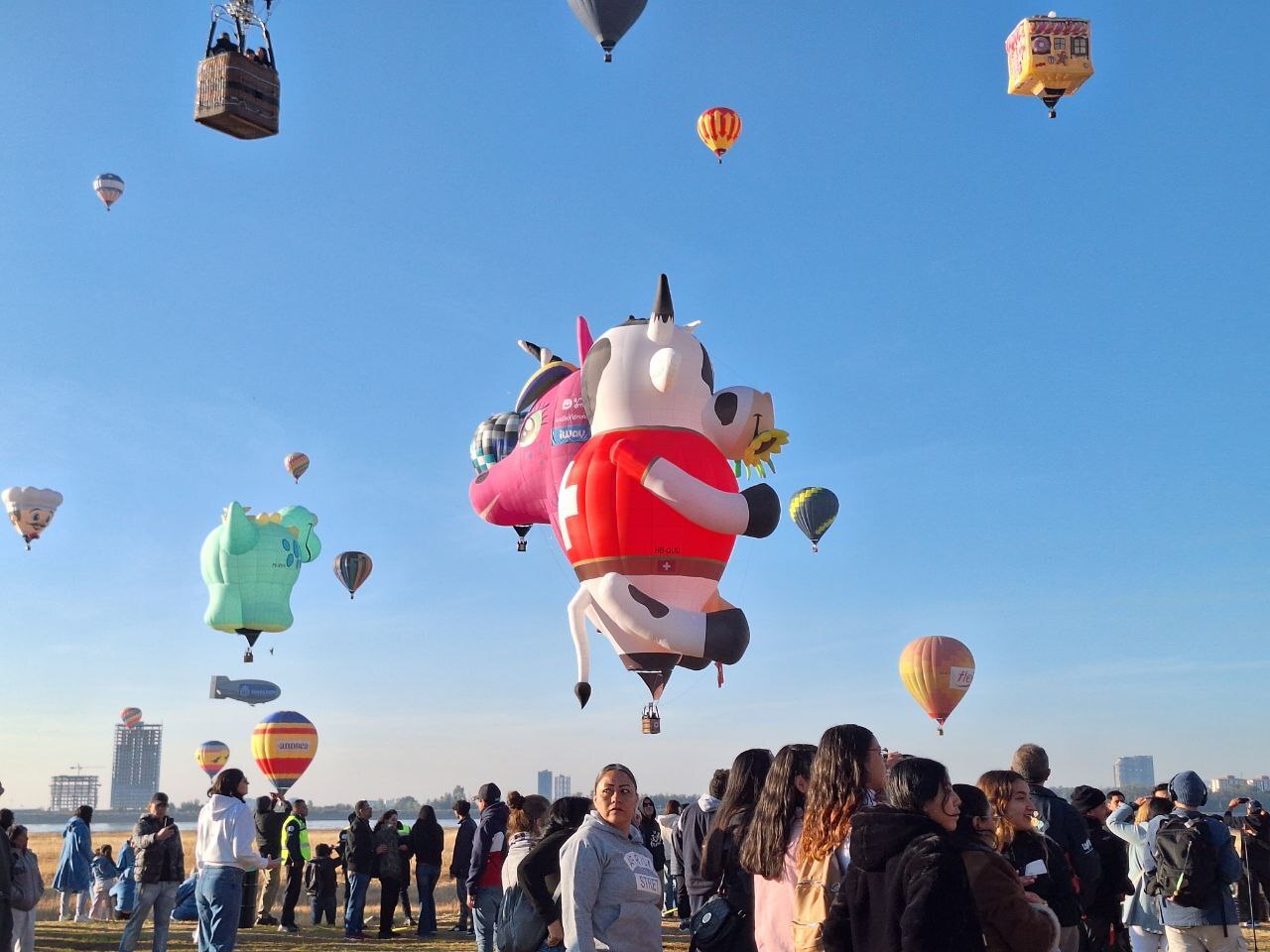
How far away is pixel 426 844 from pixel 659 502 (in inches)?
269

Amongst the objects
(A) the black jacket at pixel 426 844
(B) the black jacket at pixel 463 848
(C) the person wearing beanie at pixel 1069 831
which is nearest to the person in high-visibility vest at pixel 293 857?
(A) the black jacket at pixel 426 844

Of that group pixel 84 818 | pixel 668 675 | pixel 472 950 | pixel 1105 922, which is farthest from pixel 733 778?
pixel 668 675

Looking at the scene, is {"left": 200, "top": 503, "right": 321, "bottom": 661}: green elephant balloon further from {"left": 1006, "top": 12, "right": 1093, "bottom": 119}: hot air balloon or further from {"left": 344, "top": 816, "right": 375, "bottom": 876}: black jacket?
{"left": 1006, "top": 12, "right": 1093, "bottom": 119}: hot air balloon

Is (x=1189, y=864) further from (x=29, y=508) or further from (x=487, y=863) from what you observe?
(x=29, y=508)

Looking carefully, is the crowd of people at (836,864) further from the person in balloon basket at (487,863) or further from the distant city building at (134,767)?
the distant city building at (134,767)

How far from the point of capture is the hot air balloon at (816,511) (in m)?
28.2

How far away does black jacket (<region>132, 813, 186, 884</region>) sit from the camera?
33.7 feet

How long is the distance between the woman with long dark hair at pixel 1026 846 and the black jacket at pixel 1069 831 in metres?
0.62

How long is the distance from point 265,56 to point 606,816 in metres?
15.2

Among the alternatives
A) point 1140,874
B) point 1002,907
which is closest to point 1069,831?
point 1002,907

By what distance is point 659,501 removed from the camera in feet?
61.9

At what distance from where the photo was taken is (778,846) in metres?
4.71

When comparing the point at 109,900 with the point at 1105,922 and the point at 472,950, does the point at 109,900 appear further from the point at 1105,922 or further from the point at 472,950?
the point at 1105,922

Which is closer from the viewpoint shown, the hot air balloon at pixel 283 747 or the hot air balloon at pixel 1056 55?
the hot air balloon at pixel 1056 55
